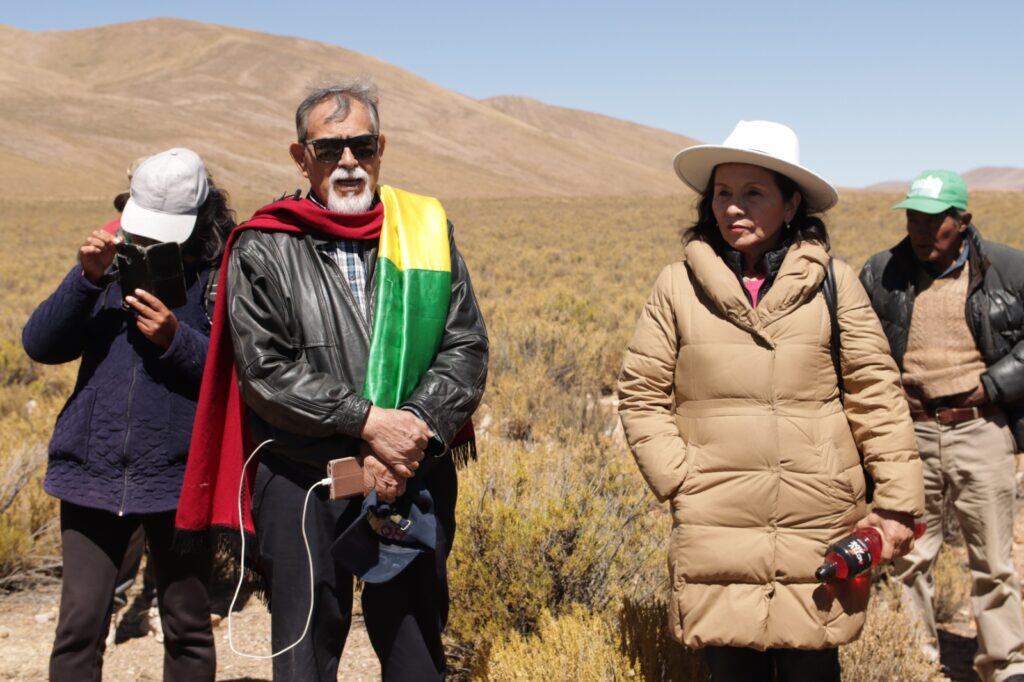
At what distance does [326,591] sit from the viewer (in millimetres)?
2465

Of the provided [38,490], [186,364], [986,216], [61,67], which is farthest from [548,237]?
[61,67]

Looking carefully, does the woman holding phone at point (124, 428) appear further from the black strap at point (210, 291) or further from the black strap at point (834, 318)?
the black strap at point (834, 318)

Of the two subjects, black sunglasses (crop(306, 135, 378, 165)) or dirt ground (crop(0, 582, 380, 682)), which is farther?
dirt ground (crop(0, 582, 380, 682))

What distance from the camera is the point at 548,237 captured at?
24.1 meters

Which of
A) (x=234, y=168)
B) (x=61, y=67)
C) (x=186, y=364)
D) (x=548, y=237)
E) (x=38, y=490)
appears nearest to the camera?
(x=186, y=364)

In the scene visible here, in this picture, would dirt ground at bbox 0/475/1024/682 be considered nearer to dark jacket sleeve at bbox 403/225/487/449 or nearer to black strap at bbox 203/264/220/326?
black strap at bbox 203/264/220/326

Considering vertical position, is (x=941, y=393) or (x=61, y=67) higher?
(x=61, y=67)

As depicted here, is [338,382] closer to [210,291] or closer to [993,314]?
[210,291]

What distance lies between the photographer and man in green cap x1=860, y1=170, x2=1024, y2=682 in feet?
11.6

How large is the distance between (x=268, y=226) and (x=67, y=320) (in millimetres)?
754

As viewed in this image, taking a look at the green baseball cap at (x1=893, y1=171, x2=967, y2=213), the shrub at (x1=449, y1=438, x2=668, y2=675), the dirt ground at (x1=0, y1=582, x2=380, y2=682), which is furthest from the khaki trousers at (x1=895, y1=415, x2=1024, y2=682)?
the dirt ground at (x1=0, y1=582, x2=380, y2=682)

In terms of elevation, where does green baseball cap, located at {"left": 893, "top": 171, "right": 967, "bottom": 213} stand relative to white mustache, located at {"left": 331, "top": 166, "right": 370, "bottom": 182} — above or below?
above

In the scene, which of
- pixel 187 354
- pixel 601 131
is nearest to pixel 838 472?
pixel 187 354

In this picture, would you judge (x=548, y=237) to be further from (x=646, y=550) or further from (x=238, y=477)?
(x=238, y=477)
